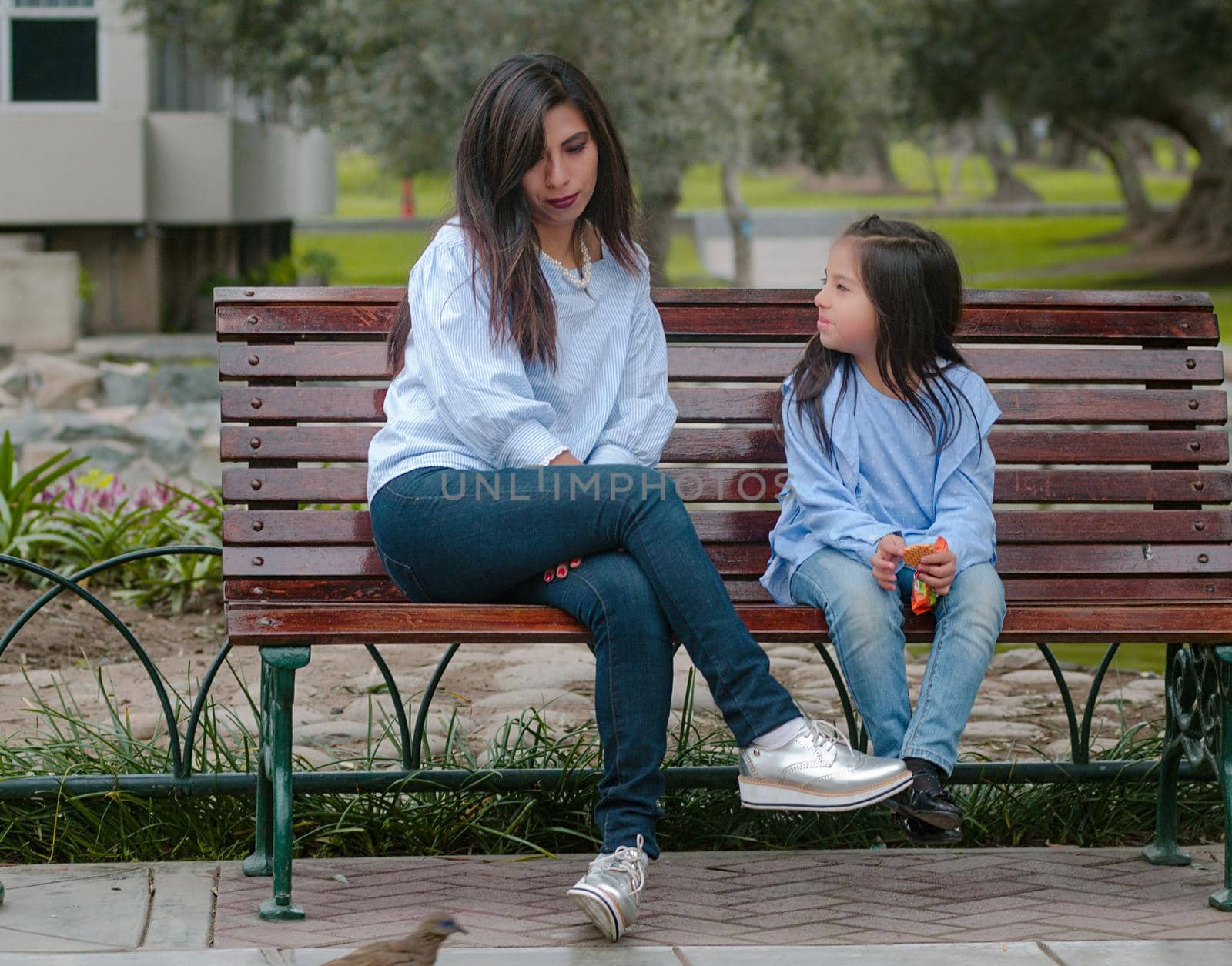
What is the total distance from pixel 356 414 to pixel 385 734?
842 millimetres

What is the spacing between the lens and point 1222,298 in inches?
918

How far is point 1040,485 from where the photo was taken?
160 inches

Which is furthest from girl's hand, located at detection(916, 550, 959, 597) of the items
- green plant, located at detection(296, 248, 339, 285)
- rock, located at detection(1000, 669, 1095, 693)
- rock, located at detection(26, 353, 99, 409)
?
green plant, located at detection(296, 248, 339, 285)

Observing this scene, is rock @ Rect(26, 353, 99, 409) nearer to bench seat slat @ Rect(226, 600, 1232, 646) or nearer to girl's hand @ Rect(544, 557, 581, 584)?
bench seat slat @ Rect(226, 600, 1232, 646)

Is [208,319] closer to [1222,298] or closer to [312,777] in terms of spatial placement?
[1222,298]

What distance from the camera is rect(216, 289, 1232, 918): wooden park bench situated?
362 cm

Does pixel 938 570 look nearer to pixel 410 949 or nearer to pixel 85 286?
pixel 410 949

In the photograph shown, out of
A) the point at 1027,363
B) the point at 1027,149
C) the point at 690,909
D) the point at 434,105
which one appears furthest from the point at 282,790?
the point at 1027,149

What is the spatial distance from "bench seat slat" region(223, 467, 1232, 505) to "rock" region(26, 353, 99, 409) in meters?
8.91

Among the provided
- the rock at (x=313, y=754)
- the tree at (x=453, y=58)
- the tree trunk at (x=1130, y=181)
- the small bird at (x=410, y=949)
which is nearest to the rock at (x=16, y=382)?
the tree at (x=453, y=58)

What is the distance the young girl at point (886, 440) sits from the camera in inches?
139

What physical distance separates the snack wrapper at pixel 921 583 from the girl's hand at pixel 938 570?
1 cm

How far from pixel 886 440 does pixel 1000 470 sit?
56cm

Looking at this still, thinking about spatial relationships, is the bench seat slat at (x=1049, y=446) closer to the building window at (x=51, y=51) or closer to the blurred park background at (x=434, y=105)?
the blurred park background at (x=434, y=105)
